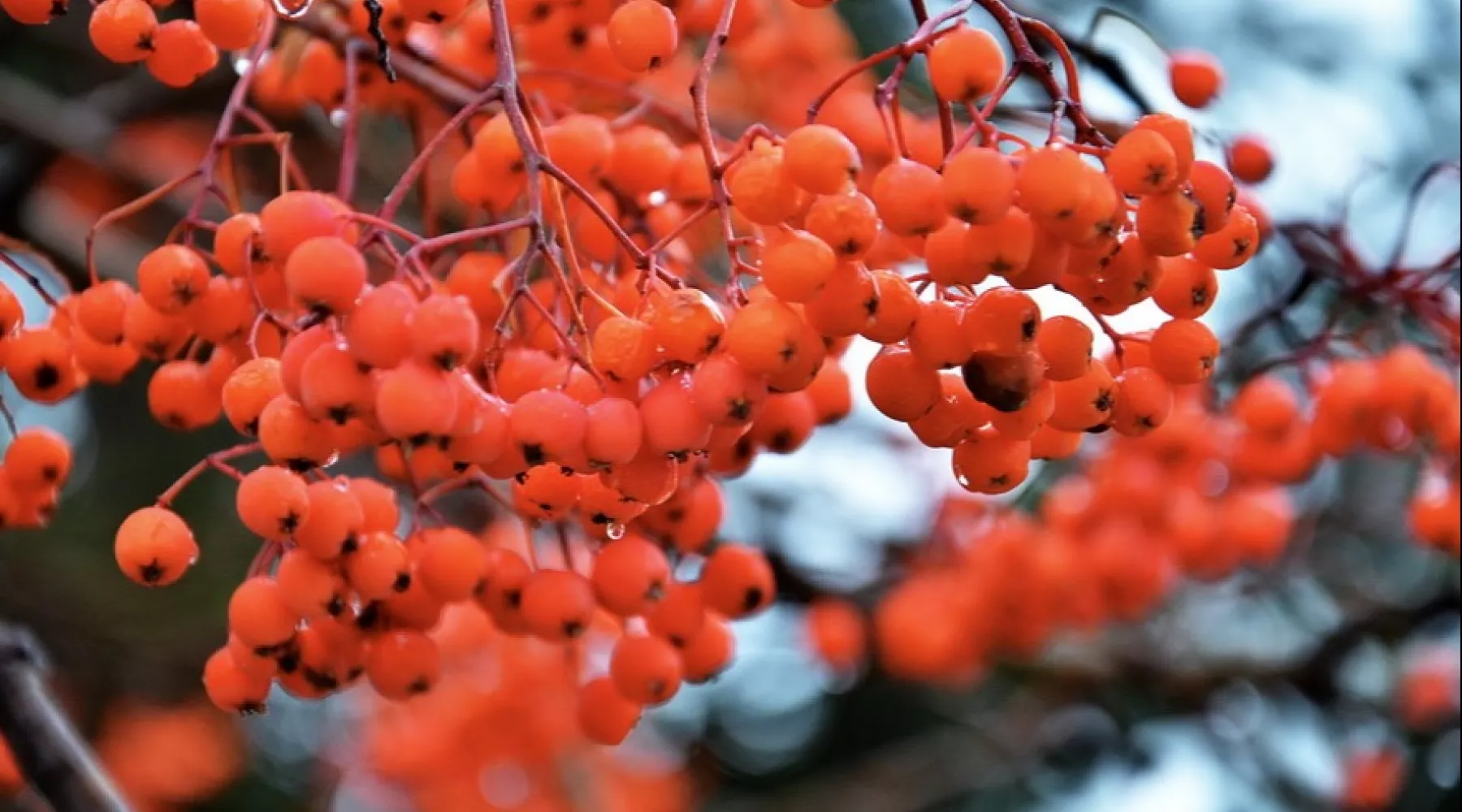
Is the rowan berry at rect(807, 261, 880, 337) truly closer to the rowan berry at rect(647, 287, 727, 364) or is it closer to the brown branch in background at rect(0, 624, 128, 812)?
the rowan berry at rect(647, 287, 727, 364)

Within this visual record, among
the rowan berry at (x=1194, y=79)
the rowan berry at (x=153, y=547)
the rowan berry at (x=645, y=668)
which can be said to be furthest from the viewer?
the rowan berry at (x=1194, y=79)

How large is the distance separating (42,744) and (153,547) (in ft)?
2.71

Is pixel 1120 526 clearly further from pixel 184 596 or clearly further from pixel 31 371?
pixel 184 596

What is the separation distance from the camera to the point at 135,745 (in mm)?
5465

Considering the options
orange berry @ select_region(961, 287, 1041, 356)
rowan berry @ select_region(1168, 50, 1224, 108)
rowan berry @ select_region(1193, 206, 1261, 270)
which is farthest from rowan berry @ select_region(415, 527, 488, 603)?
rowan berry @ select_region(1168, 50, 1224, 108)

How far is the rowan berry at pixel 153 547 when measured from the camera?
1.65m

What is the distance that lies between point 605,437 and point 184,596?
4376 mm

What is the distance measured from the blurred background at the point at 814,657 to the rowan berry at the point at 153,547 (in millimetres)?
2016

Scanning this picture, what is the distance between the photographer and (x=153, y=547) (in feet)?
5.42

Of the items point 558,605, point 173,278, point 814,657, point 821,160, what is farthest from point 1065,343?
point 814,657

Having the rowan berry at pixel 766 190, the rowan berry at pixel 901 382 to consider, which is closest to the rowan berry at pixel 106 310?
the rowan berry at pixel 766 190

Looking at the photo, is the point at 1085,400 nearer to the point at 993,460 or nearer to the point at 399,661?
the point at 993,460

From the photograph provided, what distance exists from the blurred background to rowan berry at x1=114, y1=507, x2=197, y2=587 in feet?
6.61

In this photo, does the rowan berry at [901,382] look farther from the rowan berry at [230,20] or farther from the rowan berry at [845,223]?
the rowan berry at [230,20]
